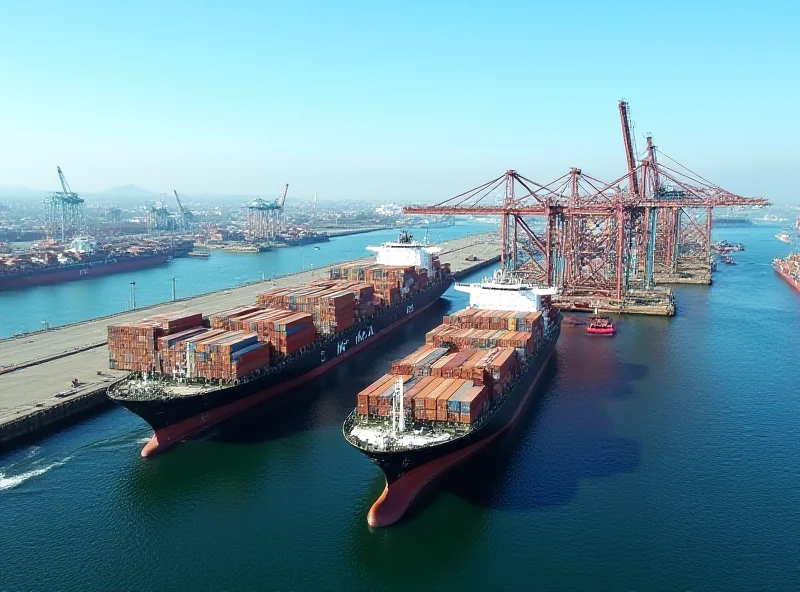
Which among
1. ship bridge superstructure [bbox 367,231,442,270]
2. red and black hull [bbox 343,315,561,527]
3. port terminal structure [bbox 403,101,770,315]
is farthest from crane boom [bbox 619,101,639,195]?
red and black hull [bbox 343,315,561,527]

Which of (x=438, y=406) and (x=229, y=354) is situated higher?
(x=229, y=354)

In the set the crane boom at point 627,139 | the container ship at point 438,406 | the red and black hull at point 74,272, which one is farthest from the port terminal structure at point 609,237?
the red and black hull at point 74,272

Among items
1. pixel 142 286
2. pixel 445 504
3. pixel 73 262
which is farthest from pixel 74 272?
Result: pixel 445 504

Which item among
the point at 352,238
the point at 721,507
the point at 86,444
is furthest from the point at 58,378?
the point at 352,238

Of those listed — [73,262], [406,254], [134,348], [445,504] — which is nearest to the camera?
[445,504]

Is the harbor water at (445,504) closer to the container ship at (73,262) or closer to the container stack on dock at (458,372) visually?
the container stack on dock at (458,372)

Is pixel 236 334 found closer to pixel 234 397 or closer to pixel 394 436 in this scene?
pixel 234 397
